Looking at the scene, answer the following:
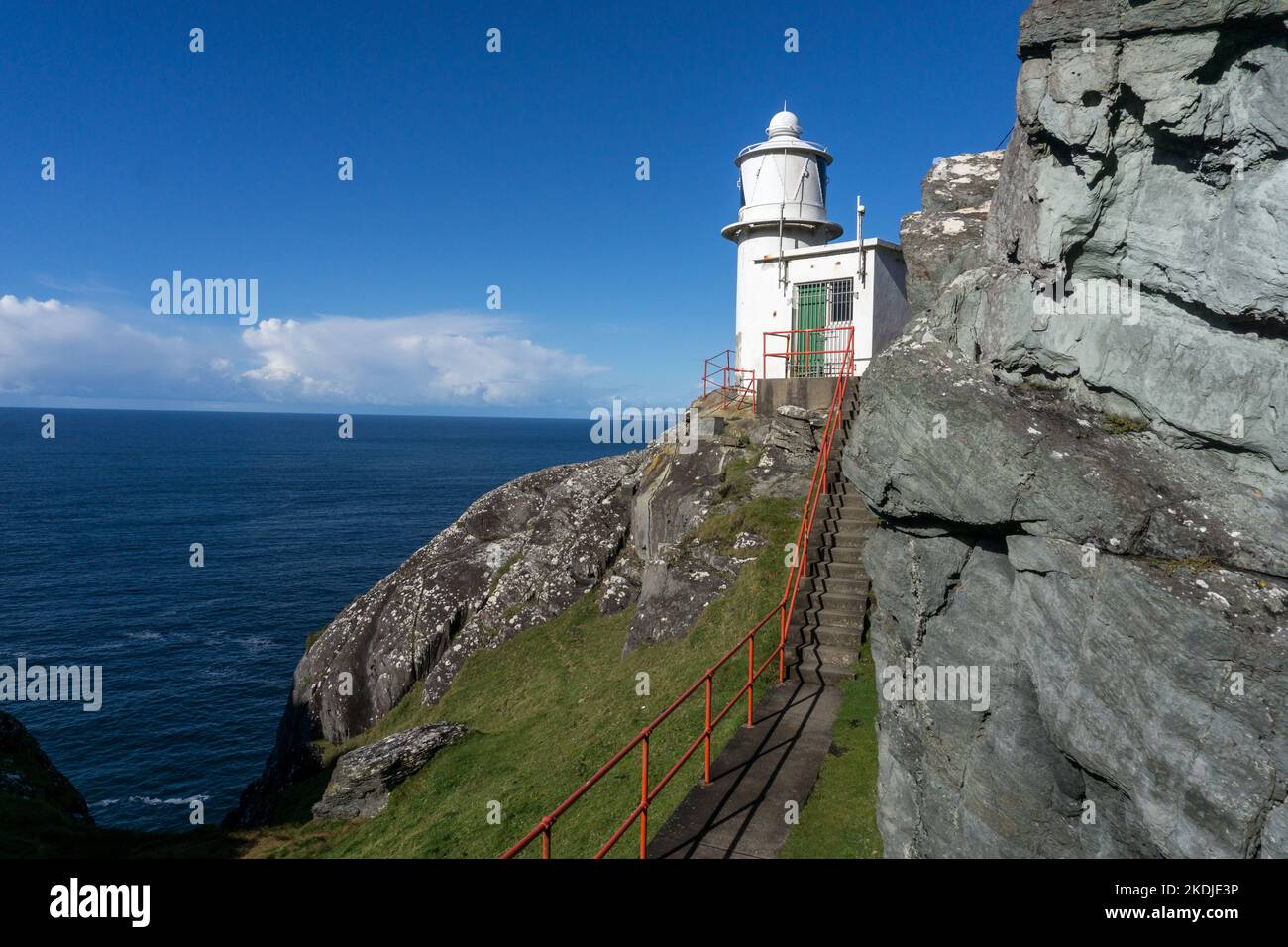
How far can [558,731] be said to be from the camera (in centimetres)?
1638

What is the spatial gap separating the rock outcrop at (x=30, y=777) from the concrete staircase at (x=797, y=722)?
1550 cm

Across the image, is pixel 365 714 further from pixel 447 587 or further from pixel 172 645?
pixel 172 645

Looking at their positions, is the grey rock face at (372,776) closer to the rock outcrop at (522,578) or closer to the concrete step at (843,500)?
the rock outcrop at (522,578)

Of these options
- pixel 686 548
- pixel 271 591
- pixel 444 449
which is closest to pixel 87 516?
pixel 271 591

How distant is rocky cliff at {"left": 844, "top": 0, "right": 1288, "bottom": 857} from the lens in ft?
19.3

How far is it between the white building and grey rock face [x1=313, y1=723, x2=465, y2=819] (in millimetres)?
16373

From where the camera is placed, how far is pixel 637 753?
1329 centimetres

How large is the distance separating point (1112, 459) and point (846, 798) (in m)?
6.22

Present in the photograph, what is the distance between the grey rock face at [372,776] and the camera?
52.9 ft

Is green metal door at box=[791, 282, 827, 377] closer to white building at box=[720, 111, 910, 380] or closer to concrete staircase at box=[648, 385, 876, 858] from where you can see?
white building at box=[720, 111, 910, 380]

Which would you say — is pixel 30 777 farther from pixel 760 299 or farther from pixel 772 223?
pixel 772 223

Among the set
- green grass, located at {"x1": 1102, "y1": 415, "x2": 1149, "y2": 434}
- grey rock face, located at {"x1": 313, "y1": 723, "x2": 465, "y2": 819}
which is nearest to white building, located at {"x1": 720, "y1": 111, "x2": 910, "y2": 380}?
grey rock face, located at {"x1": 313, "y1": 723, "x2": 465, "y2": 819}

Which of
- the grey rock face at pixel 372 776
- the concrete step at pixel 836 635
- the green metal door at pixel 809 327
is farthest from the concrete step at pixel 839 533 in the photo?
the grey rock face at pixel 372 776
